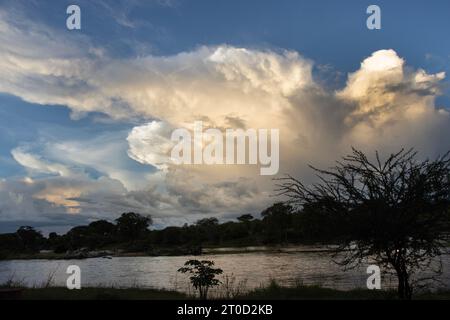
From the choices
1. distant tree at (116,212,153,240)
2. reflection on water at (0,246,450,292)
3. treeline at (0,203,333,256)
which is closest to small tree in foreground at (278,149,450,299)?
reflection on water at (0,246,450,292)

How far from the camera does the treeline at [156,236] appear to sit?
132 meters

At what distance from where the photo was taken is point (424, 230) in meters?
18.0

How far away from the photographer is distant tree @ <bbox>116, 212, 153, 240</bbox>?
617 feet

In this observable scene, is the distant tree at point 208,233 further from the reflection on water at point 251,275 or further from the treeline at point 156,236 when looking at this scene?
the reflection on water at point 251,275

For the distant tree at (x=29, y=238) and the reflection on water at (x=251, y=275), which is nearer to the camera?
the reflection on water at (x=251, y=275)

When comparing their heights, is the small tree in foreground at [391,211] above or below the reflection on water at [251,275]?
above

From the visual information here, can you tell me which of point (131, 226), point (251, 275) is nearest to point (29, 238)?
point (131, 226)

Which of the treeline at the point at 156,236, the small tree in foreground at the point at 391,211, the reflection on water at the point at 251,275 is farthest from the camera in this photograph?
the treeline at the point at 156,236

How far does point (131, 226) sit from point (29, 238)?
38.3 metres

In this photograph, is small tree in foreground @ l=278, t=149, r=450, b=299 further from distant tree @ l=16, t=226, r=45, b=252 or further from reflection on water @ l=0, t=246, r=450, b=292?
distant tree @ l=16, t=226, r=45, b=252

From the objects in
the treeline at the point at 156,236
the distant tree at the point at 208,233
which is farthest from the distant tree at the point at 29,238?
the distant tree at the point at 208,233

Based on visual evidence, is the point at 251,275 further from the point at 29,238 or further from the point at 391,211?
the point at 29,238

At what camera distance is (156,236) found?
541 feet
